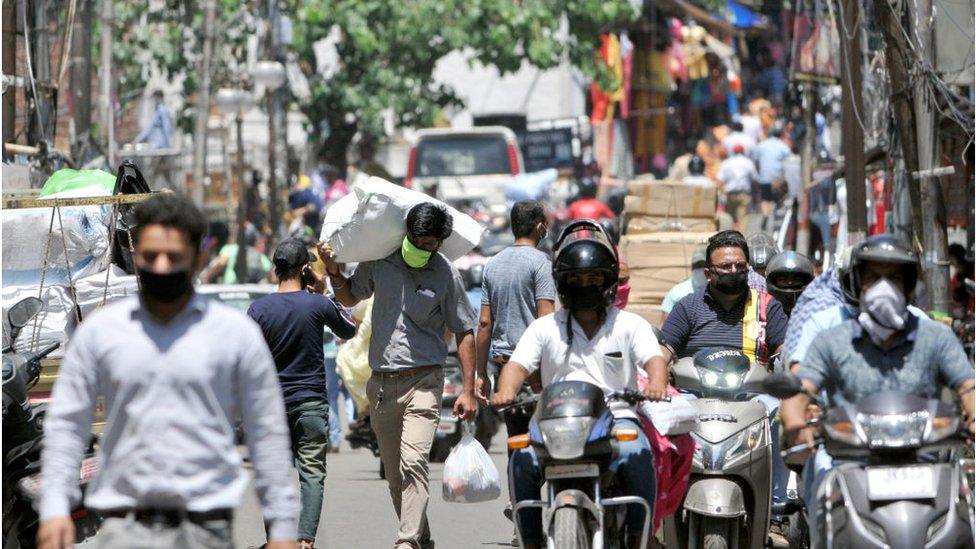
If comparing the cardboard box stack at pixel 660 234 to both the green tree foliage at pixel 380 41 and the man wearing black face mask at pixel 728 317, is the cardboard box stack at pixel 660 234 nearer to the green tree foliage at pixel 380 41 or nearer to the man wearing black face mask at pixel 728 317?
the man wearing black face mask at pixel 728 317

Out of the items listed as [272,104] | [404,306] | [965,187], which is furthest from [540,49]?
[404,306]

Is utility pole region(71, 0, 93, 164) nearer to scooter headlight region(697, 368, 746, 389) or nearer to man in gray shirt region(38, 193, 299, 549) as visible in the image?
scooter headlight region(697, 368, 746, 389)

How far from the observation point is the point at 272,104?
3089 cm

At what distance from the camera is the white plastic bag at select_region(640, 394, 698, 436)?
7.64 meters

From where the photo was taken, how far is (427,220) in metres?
9.47

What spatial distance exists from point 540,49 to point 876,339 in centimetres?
2699

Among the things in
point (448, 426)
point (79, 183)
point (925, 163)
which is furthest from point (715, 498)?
point (448, 426)

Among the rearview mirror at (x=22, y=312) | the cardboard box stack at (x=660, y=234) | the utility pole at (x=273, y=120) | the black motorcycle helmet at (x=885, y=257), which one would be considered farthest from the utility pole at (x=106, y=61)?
the black motorcycle helmet at (x=885, y=257)

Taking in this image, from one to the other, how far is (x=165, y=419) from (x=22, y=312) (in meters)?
3.55

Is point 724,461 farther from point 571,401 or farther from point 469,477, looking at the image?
point 571,401

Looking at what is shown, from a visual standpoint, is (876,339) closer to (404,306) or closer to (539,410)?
(539,410)

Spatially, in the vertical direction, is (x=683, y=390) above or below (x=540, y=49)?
below

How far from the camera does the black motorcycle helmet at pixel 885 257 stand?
653 cm

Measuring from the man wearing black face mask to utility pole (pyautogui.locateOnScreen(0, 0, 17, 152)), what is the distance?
817cm
